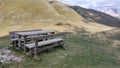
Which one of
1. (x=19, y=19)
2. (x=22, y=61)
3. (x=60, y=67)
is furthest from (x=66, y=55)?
(x=19, y=19)

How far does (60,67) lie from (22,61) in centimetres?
283

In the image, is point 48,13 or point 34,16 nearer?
point 34,16

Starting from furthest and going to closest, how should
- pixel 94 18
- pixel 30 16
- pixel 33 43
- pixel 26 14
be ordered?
pixel 94 18
pixel 26 14
pixel 30 16
pixel 33 43

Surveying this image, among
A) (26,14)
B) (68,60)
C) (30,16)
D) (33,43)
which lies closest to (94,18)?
(26,14)

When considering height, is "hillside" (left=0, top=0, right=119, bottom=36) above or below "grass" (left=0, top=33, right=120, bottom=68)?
above

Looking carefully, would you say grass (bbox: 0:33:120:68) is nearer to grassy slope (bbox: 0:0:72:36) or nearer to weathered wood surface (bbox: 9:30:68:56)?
weathered wood surface (bbox: 9:30:68:56)

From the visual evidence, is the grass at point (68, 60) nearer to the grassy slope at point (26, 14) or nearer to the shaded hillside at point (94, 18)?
the grassy slope at point (26, 14)

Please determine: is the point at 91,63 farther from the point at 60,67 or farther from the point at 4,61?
the point at 4,61

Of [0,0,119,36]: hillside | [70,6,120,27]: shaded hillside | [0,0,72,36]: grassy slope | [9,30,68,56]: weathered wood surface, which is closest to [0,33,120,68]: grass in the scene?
[9,30,68,56]: weathered wood surface

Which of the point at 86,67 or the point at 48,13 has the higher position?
the point at 48,13

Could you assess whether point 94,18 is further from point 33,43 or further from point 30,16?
point 33,43

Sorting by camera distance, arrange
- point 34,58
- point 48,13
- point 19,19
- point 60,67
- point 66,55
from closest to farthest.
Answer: point 60,67, point 34,58, point 66,55, point 19,19, point 48,13

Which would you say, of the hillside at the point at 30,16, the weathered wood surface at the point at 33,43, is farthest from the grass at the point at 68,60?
the hillside at the point at 30,16

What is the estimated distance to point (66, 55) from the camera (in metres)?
16.3
